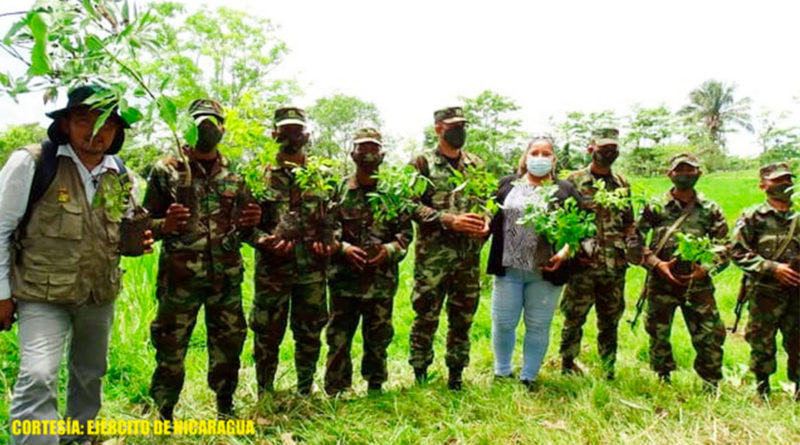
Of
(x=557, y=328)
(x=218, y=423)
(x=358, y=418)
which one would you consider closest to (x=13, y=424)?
(x=218, y=423)

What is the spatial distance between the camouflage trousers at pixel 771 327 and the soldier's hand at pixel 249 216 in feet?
14.4

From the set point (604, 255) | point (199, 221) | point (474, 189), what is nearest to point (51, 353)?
point (199, 221)

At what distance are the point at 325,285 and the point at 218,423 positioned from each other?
45.9 inches

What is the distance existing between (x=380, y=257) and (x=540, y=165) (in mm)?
1491

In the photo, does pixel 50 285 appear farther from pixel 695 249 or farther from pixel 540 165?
pixel 695 249

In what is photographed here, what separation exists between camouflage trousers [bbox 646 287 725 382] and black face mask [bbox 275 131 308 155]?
3.40 m

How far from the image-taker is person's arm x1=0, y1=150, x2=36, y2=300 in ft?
8.66

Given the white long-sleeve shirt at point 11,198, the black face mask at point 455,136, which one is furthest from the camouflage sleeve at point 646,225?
the white long-sleeve shirt at point 11,198

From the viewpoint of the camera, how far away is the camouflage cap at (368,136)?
3941mm

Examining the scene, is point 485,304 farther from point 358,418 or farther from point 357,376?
point 358,418

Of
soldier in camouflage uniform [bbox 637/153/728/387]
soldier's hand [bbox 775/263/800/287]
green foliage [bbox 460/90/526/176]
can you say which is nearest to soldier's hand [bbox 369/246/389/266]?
soldier in camouflage uniform [bbox 637/153/728/387]

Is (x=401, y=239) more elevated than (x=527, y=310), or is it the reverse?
(x=401, y=239)

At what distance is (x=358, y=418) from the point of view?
3.49 metres

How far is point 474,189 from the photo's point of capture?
13.0 ft
